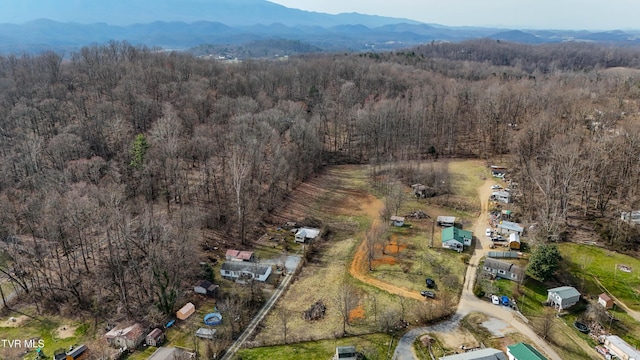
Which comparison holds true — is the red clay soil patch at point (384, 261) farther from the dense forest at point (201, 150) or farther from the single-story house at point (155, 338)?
the single-story house at point (155, 338)

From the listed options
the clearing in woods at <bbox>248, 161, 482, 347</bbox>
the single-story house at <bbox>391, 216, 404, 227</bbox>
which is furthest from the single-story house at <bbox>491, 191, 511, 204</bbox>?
the single-story house at <bbox>391, 216, 404, 227</bbox>

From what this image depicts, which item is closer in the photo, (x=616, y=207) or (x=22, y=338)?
(x=22, y=338)

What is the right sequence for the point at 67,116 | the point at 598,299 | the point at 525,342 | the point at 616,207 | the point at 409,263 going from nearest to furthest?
the point at 525,342, the point at 598,299, the point at 409,263, the point at 616,207, the point at 67,116

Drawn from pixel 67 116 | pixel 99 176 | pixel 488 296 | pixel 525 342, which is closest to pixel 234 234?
pixel 99 176

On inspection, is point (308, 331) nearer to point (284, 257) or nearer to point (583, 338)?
point (284, 257)

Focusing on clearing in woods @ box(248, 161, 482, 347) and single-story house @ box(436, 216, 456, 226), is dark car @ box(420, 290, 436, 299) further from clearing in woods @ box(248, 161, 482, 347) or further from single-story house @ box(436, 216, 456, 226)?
single-story house @ box(436, 216, 456, 226)

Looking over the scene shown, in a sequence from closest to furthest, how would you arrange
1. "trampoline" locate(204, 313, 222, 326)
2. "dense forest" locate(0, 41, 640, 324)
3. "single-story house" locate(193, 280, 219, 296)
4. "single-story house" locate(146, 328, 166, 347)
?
"single-story house" locate(146, 328, 166, 347), "trampoline" locate(204, 313, 222, 326), "single-story house" locate(193, 280, 219, 296), "dense forest" locate(0, 41, 640, 324)

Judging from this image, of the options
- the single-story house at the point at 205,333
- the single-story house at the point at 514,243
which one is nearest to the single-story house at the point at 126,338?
the single-story house at the point at 205,333
